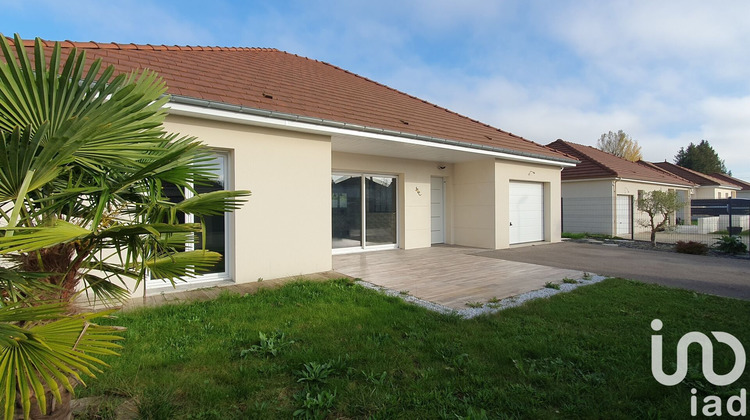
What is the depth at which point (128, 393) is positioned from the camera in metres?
2.72

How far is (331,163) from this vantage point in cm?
932

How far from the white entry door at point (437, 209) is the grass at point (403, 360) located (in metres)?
7.36

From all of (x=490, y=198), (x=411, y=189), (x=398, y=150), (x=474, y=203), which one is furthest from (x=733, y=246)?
(x=398, y=150)

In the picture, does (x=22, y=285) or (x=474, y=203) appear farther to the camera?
(x=474, y=203)

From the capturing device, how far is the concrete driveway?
677 cm

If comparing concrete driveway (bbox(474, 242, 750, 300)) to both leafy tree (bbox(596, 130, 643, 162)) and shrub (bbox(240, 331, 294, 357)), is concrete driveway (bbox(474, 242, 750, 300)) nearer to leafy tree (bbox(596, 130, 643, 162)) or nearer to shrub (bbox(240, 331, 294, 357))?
shrub (bbox(240, 331, 294, 357))

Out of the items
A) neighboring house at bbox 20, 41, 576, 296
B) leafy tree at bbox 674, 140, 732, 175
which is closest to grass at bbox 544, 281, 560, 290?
neighboring house at bbox 20, 41, 576, 296

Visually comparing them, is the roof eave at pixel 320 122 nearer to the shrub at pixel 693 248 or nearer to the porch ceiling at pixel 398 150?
the porch ceiling at pixel 398 150

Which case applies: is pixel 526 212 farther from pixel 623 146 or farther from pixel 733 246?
pixel 623 146

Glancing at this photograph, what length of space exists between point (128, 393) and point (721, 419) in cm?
439

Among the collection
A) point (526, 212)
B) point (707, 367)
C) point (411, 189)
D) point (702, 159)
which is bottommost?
point (707, 367)

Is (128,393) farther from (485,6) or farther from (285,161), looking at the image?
(485,6)

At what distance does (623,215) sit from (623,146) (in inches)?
1373

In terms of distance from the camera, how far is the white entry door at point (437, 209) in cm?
1244
